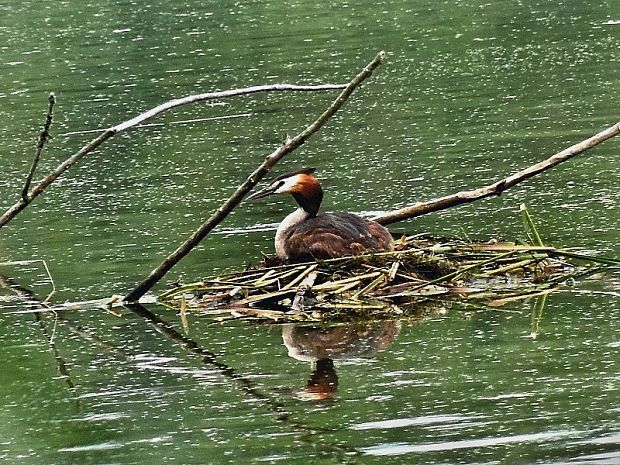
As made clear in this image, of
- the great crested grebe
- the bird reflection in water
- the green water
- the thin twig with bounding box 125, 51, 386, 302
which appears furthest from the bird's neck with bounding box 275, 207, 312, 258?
the bird reflection in water

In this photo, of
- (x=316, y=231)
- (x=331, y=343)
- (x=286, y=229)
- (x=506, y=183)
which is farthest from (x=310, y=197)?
(x=331, y=343)

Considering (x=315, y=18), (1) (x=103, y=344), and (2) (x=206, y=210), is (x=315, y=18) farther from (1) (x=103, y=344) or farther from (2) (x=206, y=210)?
(1) (x=103, y=344)

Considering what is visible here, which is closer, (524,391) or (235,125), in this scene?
(524,391)

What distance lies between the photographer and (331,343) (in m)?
10.1

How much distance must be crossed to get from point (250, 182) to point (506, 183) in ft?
5.59

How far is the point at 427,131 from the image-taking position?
63.2ft

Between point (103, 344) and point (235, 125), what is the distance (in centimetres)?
1172

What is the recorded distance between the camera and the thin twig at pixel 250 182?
A: 418 inches

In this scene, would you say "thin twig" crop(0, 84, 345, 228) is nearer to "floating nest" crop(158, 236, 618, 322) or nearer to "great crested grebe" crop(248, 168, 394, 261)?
"great crested grebe" crop(248, 168, 394, 261)

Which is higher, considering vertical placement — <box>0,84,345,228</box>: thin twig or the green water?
<box>0,84,345,228</box>: thin twig

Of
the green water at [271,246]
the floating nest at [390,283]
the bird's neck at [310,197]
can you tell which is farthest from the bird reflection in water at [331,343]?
the bird's neck at [310,197]

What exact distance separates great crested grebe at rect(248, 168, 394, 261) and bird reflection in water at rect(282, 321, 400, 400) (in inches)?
31.3

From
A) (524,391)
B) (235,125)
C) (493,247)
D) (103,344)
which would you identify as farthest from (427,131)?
(524,391)

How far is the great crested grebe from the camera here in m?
11.1
